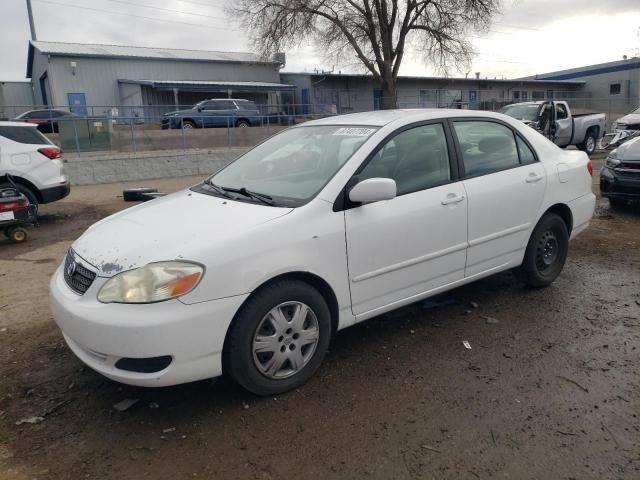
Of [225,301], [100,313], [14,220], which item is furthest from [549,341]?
[14,220]

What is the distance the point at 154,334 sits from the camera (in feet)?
8.45

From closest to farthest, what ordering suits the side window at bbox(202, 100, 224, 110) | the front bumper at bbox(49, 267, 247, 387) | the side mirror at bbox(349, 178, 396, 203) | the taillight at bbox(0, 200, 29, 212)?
the front bumper at bbox(49, 267, 247, 387), the side mirror at bbox(349, 178, 396, 203), the taillight at bbox(0, 200, 29, 212), the side window at bbox(202, 100, 224, 110)

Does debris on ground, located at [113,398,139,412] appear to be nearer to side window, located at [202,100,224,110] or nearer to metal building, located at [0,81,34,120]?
side window, located at [202,100,224,110]

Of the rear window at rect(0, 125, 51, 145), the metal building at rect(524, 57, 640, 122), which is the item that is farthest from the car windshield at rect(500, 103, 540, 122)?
the metal building at rect(524, 57, 640, 122)

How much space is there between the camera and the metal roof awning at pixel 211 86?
101 feet

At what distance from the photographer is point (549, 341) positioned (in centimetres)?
366

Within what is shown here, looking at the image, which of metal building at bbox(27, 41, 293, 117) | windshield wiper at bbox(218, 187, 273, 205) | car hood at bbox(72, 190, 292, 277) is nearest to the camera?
car hood at bbox(72, 190, 292, 277)

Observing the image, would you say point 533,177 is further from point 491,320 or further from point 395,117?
point 395,117

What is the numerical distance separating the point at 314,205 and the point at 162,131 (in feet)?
51.2

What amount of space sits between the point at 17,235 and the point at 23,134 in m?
2.03

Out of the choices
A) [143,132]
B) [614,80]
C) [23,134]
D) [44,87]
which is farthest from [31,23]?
[614,80]

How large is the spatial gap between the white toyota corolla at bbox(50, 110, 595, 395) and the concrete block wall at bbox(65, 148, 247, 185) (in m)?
10.6

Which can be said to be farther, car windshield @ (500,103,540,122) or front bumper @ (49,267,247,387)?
car windshield @ (500,103,540,122)

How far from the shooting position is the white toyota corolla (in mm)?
2670
